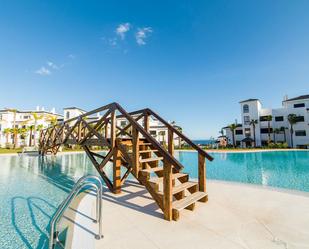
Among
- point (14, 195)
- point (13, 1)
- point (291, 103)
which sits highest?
point (13, 1)

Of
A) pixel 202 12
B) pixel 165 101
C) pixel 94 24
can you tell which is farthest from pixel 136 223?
pixel 165 101

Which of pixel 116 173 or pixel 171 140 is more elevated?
pixel 171 140

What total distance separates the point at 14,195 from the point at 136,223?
550 cm

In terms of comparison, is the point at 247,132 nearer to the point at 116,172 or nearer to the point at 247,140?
the point at 247,140

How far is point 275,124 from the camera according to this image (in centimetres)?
3706

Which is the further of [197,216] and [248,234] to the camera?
[197,216]

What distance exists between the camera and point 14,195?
5.82 meters

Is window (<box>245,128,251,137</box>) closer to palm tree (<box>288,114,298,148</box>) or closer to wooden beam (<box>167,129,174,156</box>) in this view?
palm tree (<box>288,114,298,148</box>)

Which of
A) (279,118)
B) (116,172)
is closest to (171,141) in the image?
(116,172)

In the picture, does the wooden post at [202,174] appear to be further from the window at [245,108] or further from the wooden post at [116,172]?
the window at [245,108]

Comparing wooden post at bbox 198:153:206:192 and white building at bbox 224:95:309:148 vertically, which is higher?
white building at bbox 224:95:309:148

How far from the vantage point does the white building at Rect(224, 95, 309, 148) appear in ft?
112

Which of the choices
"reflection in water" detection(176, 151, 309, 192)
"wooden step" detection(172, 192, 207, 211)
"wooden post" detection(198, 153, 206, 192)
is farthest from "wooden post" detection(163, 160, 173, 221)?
"reflection in water" detection(176, 151, 309, 192)

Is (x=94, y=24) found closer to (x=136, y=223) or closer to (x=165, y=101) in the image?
(x=136, y=223)
